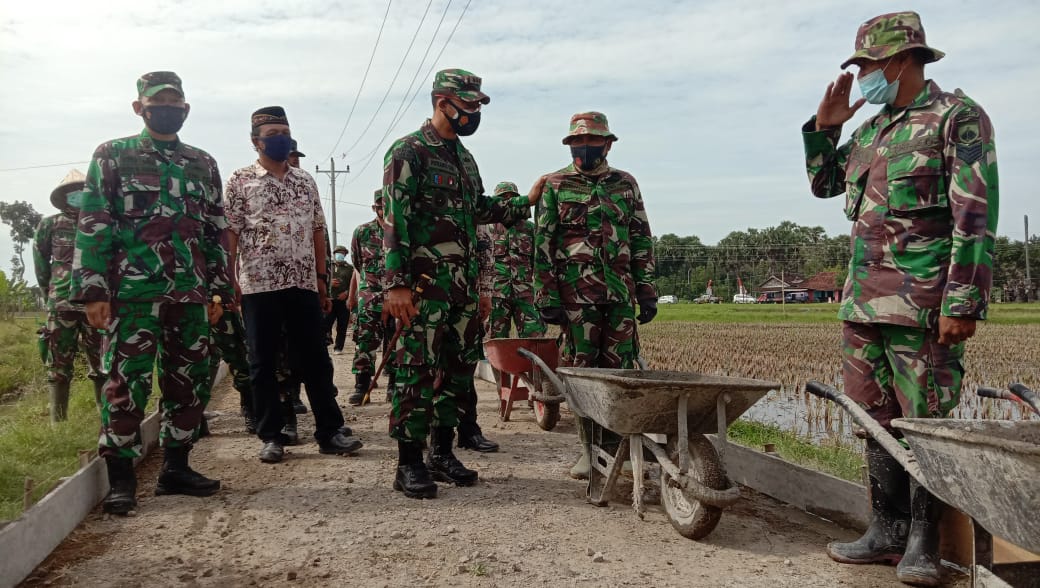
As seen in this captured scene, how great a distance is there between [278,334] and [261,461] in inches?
33.1

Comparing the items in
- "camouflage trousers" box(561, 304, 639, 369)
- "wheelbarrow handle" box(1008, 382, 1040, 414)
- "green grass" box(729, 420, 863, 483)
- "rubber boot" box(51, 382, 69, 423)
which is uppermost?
"camouflage trousers" box(561, 304, 639, 369)

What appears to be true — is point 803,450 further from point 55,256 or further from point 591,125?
point 55,256

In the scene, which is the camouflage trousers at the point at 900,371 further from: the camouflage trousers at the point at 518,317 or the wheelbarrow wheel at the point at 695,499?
the camouflage trousers at the point at 518,317

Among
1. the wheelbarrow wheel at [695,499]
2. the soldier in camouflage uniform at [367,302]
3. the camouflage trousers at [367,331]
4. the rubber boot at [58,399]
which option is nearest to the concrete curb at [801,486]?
the wheelbarrow wheel at [695,499]

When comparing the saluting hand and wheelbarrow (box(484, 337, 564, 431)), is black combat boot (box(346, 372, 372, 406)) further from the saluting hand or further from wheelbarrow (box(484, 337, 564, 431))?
the saluting hand

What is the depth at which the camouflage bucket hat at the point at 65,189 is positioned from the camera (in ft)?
17.2

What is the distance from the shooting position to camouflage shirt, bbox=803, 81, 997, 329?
278cm

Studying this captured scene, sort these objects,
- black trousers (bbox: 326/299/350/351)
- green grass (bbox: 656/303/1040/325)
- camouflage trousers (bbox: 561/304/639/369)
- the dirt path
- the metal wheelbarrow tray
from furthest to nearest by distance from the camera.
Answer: green grass (bbox: 656/303/1040/325) → black trousers (bbox: 326/299/350/351) → camouflage trousers (bbox: 561/304/639/369) → the dirt path → the metal wheelbarrow tray

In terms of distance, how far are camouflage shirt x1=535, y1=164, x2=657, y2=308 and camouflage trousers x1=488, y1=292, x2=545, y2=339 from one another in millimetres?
3638

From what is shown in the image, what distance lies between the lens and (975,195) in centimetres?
278

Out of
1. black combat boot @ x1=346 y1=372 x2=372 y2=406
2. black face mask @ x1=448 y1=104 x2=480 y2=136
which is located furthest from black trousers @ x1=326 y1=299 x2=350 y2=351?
black face mask @ x1=448 y1=104 x2=480 y2=136

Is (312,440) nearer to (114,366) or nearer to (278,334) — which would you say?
(278,334)

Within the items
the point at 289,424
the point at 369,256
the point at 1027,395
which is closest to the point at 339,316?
the point at 369,256

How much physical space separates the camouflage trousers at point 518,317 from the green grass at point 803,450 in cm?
295
